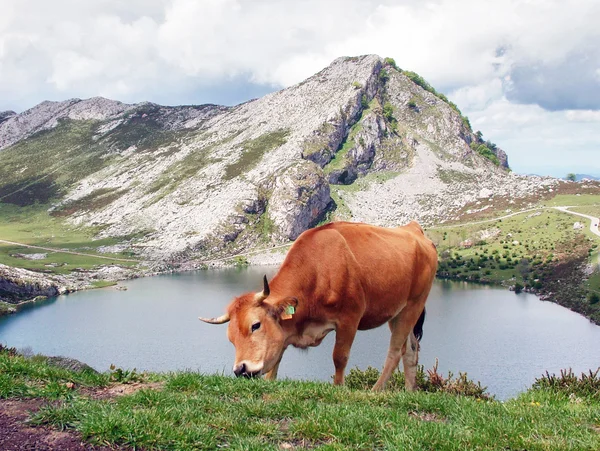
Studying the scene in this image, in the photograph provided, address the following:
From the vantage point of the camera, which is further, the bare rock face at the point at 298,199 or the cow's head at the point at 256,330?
the bare rock face at the point at 298,199

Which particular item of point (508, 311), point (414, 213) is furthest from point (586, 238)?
point (414, 213)

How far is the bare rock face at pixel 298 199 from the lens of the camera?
180500 millimetres

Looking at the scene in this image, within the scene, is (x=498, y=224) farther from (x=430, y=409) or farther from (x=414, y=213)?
(x=430, y=409)

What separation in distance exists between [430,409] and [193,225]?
173230mm


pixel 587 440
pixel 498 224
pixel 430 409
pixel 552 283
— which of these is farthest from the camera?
pixel 498 224

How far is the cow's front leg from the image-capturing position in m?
9.02

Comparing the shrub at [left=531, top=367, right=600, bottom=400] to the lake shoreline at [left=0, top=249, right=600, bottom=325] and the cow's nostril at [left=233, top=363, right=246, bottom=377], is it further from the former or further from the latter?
the lake shoreline at [left=0, top=249, right=600, bottom=325]

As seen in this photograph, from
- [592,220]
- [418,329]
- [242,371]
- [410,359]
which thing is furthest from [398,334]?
[592,220]

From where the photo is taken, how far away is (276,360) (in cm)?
870

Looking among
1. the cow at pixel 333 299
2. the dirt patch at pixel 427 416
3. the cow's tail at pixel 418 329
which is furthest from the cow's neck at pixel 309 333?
the cow's tail at pixel 418 329

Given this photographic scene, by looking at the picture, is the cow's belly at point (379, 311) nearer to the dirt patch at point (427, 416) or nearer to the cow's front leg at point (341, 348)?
the cow's front leg at point (341, 348)

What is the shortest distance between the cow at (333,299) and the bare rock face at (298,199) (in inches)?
6537

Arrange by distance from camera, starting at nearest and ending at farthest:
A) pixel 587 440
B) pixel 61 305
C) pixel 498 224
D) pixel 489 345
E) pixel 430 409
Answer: pixel 587 440
pixel 430 409
pixel 489 345
pixel 61 305
pixel 498 224

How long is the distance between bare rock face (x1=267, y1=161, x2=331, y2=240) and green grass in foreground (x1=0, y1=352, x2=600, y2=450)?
16901cm
